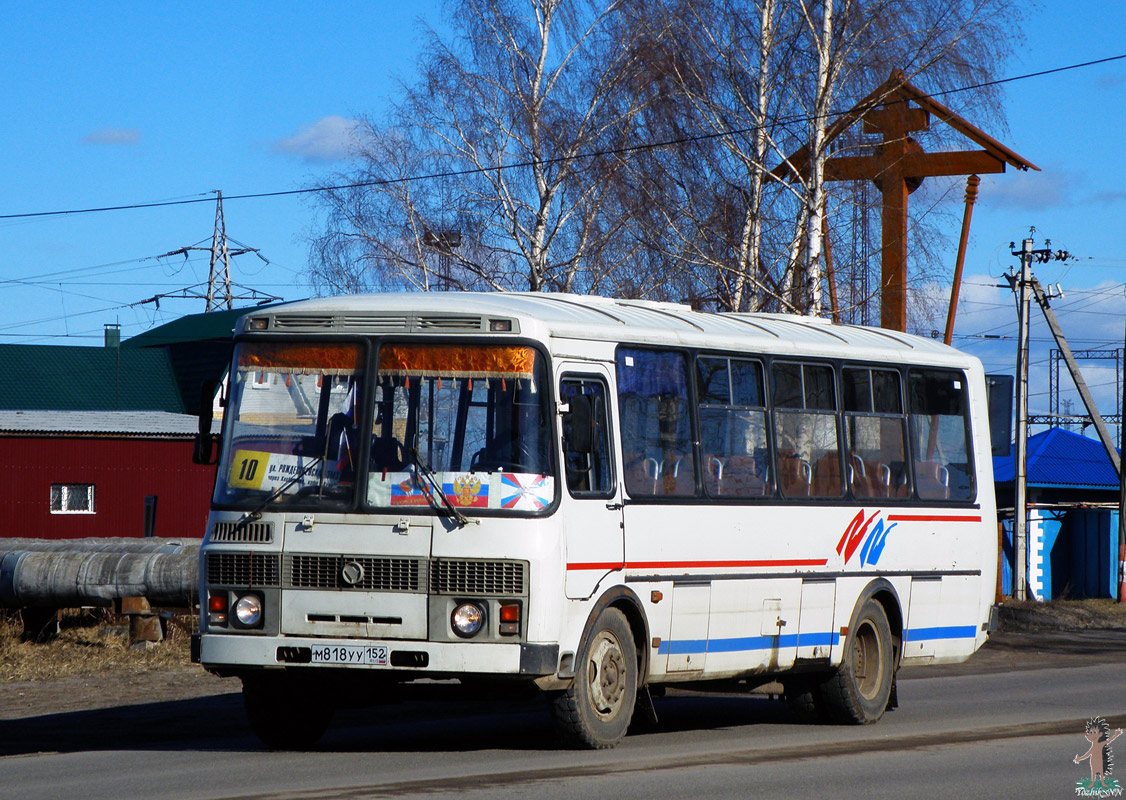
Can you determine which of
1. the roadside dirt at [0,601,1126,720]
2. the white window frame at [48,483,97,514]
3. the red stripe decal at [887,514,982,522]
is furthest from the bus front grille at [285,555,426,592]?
the white window frame at [48,483,97,514]

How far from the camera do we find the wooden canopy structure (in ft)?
86.1

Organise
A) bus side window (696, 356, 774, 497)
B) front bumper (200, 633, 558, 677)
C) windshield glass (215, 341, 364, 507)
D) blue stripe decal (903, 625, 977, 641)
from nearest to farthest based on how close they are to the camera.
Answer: front bumper (200, 633, 558, 677)
windshield glass (215, 341, 364, 507)
bus side window (696, 356, 774, 497)
blue stripe decal (903, 625, 977, 641)

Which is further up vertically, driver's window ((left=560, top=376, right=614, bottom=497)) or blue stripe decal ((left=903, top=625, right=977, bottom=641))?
driver's window ((left=560, top=376, right=614, bottom=497))

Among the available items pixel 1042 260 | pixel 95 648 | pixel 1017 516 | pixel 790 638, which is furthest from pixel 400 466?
pixel 1042 260

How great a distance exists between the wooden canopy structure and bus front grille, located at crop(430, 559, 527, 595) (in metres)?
17.3

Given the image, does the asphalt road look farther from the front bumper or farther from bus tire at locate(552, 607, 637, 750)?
the front bumper

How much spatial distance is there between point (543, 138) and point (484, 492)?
22603 millimetres

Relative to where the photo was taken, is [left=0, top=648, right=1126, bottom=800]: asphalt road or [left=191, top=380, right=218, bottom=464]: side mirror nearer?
[left=0, top=648, right=1126, bottom=800]: asphalt road

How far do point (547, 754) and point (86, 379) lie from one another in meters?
47.9

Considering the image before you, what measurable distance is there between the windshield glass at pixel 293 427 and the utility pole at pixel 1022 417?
85.6 feet

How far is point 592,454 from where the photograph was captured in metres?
10.7

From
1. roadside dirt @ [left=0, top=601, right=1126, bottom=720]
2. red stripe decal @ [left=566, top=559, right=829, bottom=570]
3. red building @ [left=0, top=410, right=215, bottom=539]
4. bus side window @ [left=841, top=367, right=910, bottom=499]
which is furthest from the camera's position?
red building @ [left=0, top=410, right=215, bottom=539]

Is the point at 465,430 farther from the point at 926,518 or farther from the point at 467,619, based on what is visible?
the point at 926,518

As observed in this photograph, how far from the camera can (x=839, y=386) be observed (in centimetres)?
1340
